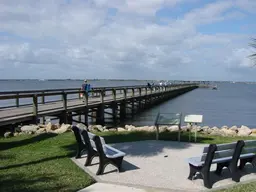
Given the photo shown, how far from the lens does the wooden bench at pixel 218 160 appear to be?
19.8ft

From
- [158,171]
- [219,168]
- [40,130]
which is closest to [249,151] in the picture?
[219,168]

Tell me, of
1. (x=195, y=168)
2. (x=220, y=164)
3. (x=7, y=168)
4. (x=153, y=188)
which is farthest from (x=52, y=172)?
(x=220, y=164)

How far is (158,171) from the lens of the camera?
7.08 m

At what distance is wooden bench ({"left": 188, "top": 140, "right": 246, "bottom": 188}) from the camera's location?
19.8ft

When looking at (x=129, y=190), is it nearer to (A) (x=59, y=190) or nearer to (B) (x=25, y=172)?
(A) (x=59, y=190)

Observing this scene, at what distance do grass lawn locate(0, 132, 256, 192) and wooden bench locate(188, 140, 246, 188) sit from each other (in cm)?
43

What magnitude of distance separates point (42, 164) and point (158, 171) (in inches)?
104

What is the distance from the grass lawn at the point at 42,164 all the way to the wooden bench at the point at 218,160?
1.42 ft

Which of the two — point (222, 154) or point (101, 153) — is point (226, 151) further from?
point (101, 153)

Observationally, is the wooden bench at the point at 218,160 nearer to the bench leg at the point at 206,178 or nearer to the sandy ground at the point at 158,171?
the bench leg at the point at 206,178

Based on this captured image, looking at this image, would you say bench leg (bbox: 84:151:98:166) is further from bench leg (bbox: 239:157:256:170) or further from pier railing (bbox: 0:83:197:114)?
pier railing (bbox: 0:83:197:114)

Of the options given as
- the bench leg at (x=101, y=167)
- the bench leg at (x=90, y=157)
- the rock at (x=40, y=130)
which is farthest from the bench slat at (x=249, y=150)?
the rock at (x=40, y=130)

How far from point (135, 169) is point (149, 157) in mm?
1302

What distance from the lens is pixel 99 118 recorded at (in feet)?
74.6
